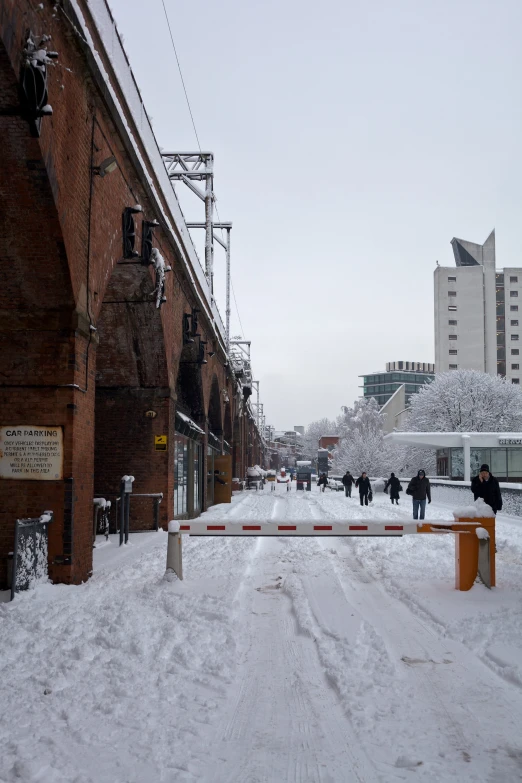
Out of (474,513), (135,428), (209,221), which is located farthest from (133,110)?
(209,221)

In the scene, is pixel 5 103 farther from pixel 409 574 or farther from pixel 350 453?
pixel 350 453

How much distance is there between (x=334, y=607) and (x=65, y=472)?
3231 millimetres

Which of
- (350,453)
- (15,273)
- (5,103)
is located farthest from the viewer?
(350,453)

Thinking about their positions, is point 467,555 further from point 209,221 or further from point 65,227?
point 209,221

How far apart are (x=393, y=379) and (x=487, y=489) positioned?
12796 centimetres

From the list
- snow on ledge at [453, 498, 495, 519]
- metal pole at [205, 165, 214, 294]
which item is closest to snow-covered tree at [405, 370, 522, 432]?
metal pole at [205, 165, 214, 294]

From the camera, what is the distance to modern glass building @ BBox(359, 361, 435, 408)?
13462 centimetres

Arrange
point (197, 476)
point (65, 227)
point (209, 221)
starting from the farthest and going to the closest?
1. point (209, 221)
2. point (197, 476)
3. point (65, 227)

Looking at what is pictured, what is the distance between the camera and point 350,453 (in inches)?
2594

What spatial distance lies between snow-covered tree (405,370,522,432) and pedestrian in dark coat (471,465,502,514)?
44.2m

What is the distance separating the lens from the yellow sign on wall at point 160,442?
47.4 ft

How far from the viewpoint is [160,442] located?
14477mm

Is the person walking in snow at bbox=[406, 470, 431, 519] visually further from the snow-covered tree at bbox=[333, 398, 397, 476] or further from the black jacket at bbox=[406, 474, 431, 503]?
the snow-covered tree at bbox=[333, 398, 397, 476]

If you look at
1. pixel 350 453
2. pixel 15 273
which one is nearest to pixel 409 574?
pixel 15 273
